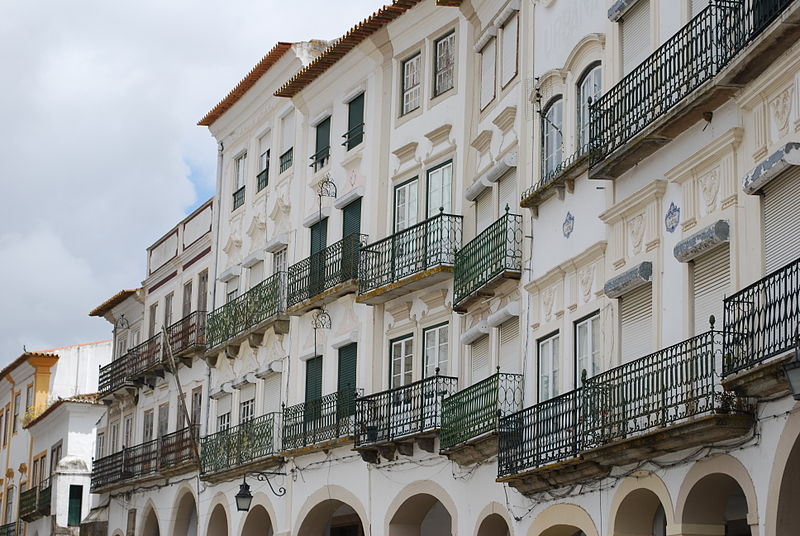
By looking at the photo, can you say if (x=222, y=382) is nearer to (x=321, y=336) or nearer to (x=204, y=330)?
(x=204, y=330)

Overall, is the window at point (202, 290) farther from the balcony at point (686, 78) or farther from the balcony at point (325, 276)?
the balcony at point (686, 78)

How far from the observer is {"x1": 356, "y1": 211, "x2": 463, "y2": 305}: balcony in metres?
24.2

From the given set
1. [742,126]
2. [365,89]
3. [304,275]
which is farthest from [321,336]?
[742,126]

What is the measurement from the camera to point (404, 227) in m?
26.5

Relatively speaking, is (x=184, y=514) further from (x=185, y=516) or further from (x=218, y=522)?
(x=218, y=522)

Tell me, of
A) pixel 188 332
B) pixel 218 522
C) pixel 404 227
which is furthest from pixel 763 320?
pixel 188 332

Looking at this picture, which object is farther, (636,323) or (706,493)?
(636,323)

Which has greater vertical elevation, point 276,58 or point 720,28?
point 276,58

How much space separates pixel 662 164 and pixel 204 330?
19.8 m

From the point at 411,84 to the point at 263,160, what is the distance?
24.6ft

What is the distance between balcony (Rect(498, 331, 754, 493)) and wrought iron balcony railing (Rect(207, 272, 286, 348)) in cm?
1109

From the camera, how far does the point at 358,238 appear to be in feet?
89.1

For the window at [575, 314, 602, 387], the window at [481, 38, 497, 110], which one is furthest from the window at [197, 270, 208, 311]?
the window at [575, 314, 602, 387]

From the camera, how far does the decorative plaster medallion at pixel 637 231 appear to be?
17672 millimetres
